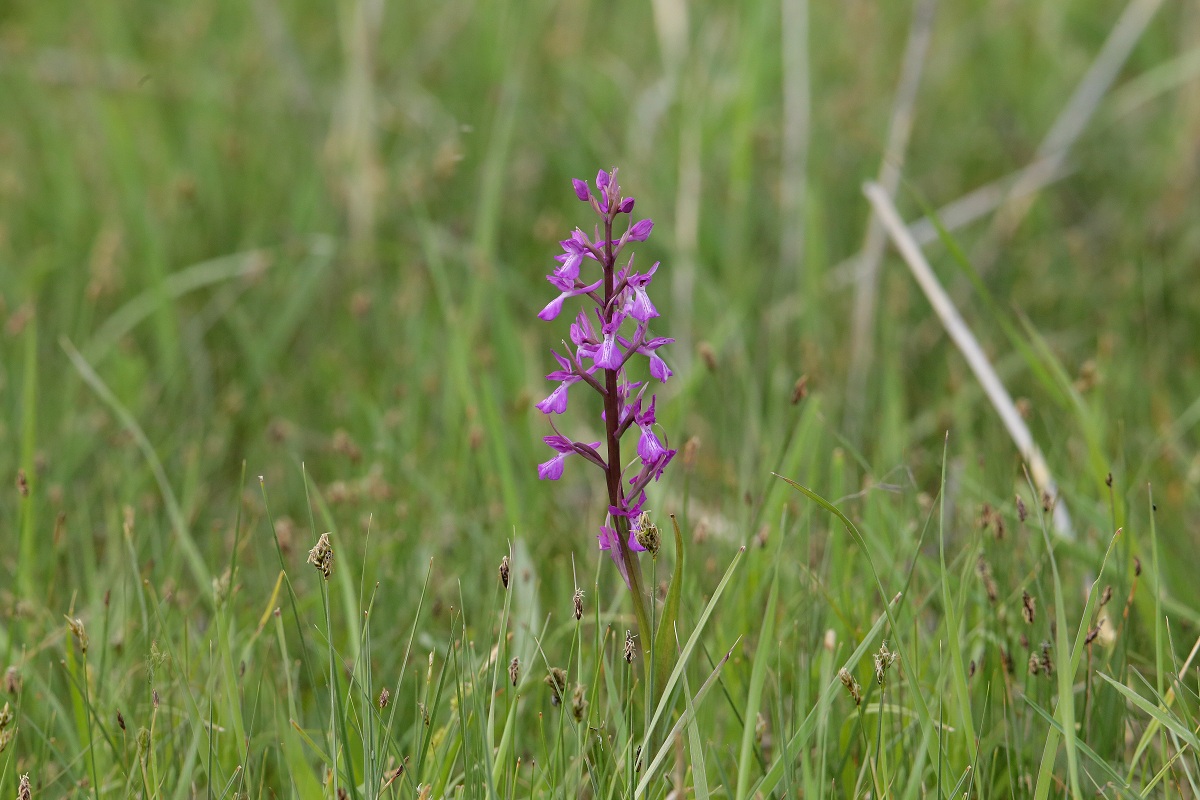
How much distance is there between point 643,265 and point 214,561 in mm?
2122

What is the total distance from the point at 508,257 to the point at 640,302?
290 cm

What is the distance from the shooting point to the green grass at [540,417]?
174cm

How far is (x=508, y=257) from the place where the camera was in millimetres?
4352

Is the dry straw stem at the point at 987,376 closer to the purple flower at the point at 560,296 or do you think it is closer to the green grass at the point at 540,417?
the green grass at the point at 540,417

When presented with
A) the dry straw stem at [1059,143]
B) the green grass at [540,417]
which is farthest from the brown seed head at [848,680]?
the dry straw stem at [1059,143]

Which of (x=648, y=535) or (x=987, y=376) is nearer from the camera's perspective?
(x=648, y=535)

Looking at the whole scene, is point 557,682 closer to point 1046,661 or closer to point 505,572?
point 505,572

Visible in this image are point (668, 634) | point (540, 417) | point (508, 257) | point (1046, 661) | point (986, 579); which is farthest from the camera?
point (508, 257)

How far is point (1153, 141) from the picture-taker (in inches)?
192

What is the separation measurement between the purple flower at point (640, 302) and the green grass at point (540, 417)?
0.36m

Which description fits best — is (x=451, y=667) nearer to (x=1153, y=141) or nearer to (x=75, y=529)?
(x=75, y=529)

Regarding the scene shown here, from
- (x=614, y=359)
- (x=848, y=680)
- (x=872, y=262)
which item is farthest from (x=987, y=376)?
(x=614, y=359)

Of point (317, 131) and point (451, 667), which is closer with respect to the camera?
point (451, 667)

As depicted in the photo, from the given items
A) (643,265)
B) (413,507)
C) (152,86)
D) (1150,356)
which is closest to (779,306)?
(643,265)
